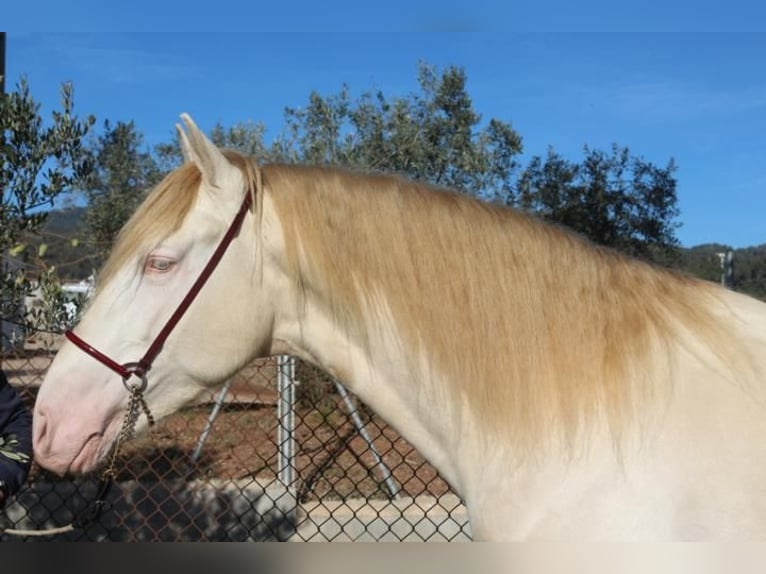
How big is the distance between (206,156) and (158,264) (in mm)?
360

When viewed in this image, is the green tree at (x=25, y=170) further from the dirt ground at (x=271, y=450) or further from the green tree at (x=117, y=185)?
the green tree at (x=117, y=185)

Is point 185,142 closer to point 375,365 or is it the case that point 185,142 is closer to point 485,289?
point 375,365

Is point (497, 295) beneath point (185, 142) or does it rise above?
beneath

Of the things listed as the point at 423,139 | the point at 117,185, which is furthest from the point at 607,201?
the point at 117,185

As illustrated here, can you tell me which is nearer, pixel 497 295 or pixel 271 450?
pixel 497 295

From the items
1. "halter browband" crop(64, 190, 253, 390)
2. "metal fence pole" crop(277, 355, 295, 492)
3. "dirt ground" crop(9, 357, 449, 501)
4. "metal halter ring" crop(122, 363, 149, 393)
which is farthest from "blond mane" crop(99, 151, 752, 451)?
"dirt ground" crop(9, 357, 449, 501)

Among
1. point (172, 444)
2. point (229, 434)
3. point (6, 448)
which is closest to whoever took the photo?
point (6, 448)

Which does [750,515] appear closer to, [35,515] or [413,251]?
[413,251]

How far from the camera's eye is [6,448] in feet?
7.24

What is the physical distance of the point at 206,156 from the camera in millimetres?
1956

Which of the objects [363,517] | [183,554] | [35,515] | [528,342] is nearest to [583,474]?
[528,342]

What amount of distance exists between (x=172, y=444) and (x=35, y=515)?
10.5 ft

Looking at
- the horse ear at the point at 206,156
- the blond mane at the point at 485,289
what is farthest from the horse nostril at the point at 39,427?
the horse ear at the point at 206,156

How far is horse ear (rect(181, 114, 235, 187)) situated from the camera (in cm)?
189
